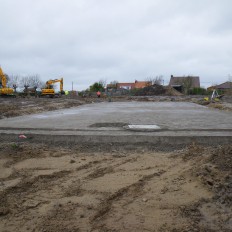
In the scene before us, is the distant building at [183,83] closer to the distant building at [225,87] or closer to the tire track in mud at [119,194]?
the distant building at [225,87]

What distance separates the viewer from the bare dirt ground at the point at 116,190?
290cm

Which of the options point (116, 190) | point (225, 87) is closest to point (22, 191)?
point (116, 190)

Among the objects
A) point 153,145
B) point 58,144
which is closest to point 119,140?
point 153,145

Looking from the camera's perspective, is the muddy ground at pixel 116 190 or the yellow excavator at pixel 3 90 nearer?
the muddy ground at pixel 116 190

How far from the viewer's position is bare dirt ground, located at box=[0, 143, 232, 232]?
2902mm

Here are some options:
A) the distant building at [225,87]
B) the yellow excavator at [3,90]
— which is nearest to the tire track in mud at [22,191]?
the yellow excavator at [3,90]

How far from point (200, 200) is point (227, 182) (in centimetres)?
52

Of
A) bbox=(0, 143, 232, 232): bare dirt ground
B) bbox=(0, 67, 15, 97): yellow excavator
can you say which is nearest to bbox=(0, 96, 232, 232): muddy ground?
bbox=(0, 143, 232, 232): bare dirt ground

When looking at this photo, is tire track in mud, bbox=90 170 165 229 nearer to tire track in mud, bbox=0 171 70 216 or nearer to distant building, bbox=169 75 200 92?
tire track in mud, bbox=0 171 70 216

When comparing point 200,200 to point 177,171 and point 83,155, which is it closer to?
point 177,171

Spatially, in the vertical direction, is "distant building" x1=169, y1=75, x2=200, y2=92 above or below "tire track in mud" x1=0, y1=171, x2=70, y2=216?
above

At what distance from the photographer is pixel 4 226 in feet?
9.43

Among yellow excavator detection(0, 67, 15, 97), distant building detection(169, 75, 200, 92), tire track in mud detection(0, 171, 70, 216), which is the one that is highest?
distant building detection(169, 75, 200, 92)

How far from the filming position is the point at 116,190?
3729mm
